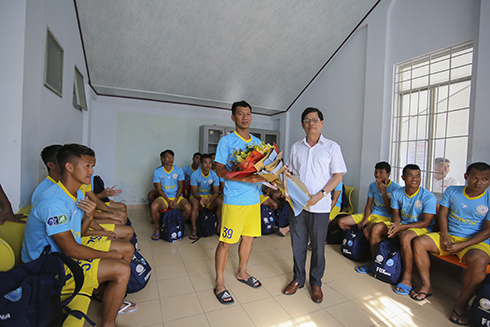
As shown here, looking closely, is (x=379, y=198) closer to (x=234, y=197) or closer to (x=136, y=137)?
(x=234, y=197)

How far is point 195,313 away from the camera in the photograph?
1.89 m

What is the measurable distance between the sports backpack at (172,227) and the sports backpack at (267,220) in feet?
4.04

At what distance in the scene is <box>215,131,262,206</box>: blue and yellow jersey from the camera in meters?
2.06

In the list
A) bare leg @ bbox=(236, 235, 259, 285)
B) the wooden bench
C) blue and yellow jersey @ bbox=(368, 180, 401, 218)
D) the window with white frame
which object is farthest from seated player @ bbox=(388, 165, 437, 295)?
the wooden bench

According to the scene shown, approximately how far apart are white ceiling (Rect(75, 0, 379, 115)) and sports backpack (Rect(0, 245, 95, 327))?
11.2 feet

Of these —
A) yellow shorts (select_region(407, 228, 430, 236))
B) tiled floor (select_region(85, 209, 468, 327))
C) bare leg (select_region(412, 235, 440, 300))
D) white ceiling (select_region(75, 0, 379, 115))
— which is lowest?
tiled floor (select_region(85, 209, 468, 327))

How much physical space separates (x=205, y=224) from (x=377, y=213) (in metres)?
2.36

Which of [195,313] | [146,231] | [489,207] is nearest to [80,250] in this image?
[195,313]

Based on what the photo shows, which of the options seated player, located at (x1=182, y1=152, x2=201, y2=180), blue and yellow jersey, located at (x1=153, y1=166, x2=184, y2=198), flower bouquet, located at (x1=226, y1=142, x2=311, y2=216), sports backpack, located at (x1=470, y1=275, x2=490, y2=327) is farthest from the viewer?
seated player, located at (x1=182, y1=152, x2=201, y2=180)

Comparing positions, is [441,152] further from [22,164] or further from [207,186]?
[22,164]

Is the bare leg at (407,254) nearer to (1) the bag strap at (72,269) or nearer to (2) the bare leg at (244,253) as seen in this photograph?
(2) the bare leg at (244,253)

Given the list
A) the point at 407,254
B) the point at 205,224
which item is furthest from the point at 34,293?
the point at 407,254

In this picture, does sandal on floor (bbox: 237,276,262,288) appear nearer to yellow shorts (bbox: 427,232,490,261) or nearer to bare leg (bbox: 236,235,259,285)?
bare leg (bbox: 236,235,259,285)

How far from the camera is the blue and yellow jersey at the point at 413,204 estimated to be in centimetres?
251
